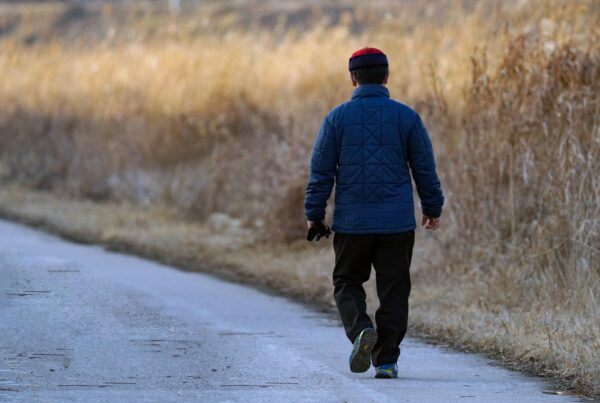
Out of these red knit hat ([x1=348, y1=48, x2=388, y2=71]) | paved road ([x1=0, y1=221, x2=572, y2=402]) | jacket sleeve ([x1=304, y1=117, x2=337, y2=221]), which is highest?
red knit hat ([x1=348, y1=48, x2=388, y2=71])

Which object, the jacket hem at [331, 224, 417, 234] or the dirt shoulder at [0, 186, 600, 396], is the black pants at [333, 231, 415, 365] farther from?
the dirt shoulder at [0, 186, 600, 396]

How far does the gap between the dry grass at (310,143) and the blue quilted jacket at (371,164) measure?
4.56ft

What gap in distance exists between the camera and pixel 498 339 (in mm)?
8734

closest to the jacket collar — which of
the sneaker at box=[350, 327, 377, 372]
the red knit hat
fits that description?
the red knit hat

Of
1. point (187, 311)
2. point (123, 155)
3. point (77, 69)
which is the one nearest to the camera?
point (187, 311)

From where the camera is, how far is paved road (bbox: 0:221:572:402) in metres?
6.98

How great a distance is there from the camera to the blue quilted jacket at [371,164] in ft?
24.3

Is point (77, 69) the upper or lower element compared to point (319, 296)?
upper

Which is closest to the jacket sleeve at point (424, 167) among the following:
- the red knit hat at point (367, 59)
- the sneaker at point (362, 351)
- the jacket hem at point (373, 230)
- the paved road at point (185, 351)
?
the jacket hem at point (373, 230)

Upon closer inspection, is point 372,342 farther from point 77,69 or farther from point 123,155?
point 77,69

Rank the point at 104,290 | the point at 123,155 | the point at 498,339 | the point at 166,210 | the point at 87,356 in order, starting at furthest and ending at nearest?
the point at 123,155 < the point at 166,210 < the point at 104,290 < the point at 498,339 < the point at 87,356

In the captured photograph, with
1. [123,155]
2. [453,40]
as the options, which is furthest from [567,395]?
[123,155]

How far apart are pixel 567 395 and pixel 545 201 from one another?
4327 mm

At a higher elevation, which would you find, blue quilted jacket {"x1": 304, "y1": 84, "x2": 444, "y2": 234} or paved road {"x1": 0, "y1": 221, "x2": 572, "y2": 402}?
blue quilted jacket {"x1": 304, "y1": 84, "x2": 444, "y2": 234}
